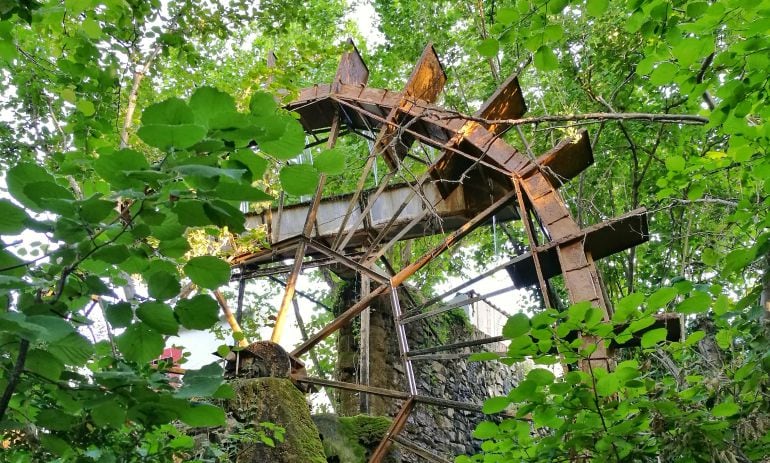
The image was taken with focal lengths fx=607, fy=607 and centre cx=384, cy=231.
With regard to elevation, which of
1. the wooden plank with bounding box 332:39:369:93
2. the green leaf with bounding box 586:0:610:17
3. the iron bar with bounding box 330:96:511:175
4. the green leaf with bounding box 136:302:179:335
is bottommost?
the green leaf with bounding box 136:302:179:335

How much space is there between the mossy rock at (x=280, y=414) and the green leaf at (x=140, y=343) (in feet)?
14.9

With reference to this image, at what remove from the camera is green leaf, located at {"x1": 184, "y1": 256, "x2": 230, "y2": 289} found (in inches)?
39.4

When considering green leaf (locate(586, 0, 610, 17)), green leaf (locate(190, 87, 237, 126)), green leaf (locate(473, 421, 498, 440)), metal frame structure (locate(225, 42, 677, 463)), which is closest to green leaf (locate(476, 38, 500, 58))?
green leaf (locate(586, 0, 610, 17))

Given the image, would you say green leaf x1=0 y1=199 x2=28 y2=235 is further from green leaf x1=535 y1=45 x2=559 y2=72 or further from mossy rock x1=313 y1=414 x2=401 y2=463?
mossy rock x1=313 y1=414 x2=401 y2=463

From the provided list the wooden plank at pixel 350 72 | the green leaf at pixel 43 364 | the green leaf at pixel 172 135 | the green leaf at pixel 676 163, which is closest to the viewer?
the green leaf at pixel 172 135

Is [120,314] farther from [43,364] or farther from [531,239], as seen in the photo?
[531,239]

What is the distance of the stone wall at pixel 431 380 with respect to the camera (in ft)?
27.9

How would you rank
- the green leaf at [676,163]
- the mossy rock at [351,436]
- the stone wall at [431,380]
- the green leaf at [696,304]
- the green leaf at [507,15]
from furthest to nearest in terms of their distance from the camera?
the stone wall at [431,380] < the mossy rock at [351,436] < the green leaf at [676,163] < the green leaf at [507,15] < the green leaf at [696,304]

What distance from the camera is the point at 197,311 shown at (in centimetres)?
101

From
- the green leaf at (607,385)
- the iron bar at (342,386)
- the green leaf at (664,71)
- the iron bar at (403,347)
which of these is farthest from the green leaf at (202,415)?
the iron bar at (403,347)

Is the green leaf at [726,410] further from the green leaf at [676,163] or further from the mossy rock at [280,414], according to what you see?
A: the mossy rock at [280,414]

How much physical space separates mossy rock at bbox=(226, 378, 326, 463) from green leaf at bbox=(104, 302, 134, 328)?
4.57 meters

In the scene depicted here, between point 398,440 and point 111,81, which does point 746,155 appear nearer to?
point 111,81

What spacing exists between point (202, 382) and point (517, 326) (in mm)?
944
